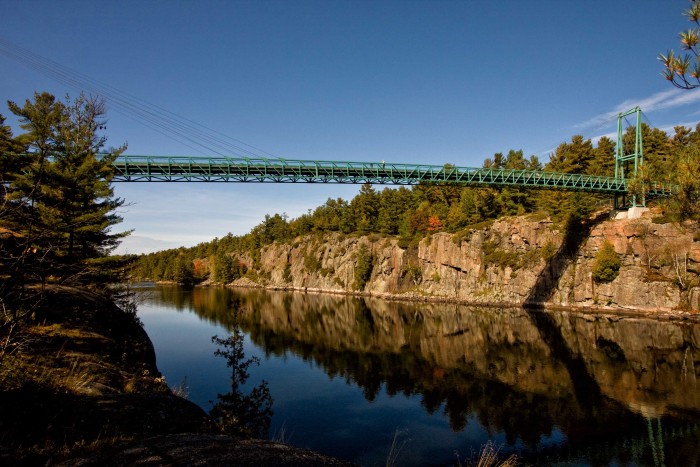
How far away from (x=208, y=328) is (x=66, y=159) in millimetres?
28909

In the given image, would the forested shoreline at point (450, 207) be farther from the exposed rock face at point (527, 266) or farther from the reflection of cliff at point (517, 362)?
the reflection of cliff at point (517, 362)

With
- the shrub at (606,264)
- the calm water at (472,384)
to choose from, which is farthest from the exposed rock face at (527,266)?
the calm water at (472,384)

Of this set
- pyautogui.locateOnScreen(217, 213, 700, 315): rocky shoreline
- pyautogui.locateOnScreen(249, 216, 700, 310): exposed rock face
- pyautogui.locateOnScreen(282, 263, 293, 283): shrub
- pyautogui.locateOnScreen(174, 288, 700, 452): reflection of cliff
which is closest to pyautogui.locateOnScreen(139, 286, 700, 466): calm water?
pyautogui.locateOnScreen(174, 288, 700, 452): reflection of cliff

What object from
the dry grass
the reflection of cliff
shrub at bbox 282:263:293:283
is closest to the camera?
the dry grass

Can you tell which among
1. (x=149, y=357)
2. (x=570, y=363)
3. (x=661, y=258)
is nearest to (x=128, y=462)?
(x=149, y=357)

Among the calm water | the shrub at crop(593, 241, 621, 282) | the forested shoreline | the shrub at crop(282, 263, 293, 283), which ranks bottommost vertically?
the calm water

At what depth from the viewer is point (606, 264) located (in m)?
54.9

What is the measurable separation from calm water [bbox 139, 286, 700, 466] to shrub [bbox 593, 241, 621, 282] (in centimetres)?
786

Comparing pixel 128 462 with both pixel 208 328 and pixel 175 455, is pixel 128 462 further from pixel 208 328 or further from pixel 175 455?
pixel 208 328

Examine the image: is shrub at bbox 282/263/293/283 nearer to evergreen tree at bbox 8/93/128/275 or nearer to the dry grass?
evergreen tree at bbox 8/93/128/275

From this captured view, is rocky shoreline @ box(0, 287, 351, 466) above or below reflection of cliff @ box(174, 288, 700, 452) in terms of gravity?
above

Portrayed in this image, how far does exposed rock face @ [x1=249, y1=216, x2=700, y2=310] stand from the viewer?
50562 millimetres

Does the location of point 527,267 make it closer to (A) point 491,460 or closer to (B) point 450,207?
(B) point 450,207

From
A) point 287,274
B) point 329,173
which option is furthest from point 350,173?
point 287,274
